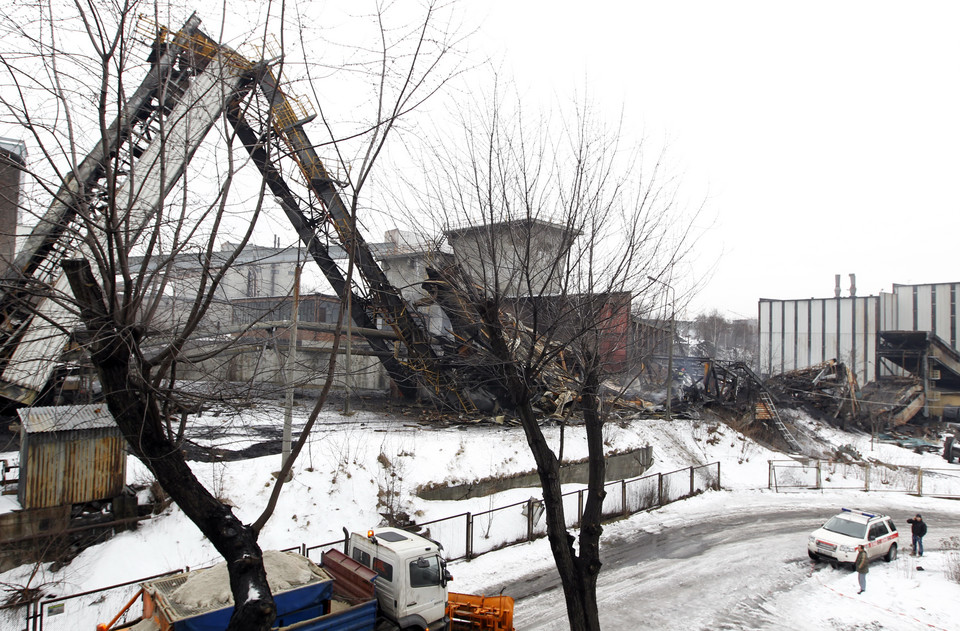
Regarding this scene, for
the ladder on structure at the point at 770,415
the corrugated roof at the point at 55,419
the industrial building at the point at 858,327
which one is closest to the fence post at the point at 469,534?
the corrugated roof at the point at 55,419

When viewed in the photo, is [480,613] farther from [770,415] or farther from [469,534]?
[770,415]

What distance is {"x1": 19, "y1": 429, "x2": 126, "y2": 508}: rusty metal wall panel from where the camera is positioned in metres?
10.3

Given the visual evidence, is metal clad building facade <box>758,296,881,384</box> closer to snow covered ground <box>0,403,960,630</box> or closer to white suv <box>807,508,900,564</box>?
snow covered ground <box>0,403,960,630</box>

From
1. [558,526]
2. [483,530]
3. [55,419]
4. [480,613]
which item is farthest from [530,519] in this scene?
[55,419]

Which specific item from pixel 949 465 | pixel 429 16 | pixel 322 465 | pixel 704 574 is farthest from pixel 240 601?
pixel 949 465

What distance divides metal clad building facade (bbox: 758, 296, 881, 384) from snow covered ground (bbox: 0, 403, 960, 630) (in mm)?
31701

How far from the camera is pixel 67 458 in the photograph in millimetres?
10688

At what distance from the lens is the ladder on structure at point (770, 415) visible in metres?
29.0

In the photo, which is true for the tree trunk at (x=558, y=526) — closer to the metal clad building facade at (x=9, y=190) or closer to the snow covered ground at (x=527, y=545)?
the snow covered ground at (x=527, y=545)

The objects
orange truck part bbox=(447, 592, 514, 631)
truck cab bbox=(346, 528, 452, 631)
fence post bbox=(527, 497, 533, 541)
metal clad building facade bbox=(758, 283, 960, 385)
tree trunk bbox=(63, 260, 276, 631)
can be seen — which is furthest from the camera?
metal clad building facade bbox=(758, 283, 960, 385)

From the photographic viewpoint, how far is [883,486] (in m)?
22.8

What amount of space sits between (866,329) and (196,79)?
5610 cm

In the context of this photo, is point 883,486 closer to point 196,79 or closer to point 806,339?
point 196,79

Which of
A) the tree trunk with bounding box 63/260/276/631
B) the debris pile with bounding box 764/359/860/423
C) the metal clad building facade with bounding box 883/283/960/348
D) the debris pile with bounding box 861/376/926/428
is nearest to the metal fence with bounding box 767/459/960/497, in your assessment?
the debris pile with bounding box 861/376/926/428
